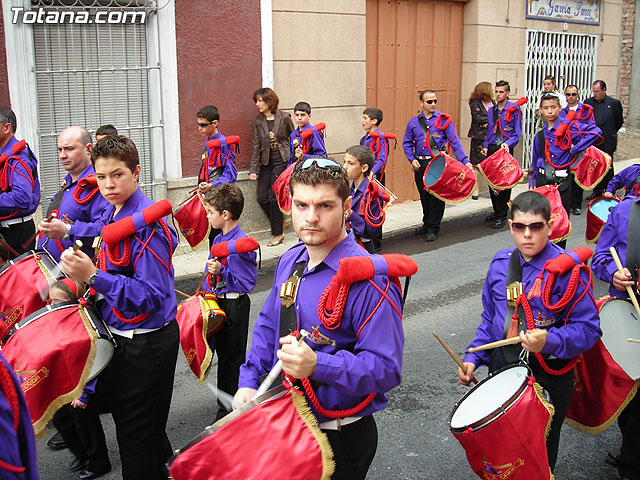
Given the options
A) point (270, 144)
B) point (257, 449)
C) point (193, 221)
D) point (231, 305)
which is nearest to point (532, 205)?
point (231, 305)

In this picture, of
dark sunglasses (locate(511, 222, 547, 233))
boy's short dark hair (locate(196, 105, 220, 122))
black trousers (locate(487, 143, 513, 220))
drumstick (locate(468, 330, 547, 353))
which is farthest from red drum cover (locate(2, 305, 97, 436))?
black trousers (locate(487, 143, 513, 220))

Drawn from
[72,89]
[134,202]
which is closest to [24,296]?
[134,202]

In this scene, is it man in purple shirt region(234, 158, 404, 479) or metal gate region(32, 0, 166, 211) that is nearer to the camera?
man in purple shirt region(234, 158, 404, 479)

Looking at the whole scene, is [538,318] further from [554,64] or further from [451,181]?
[554,64]

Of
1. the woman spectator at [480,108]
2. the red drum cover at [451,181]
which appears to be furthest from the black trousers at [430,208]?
the woman spectator at [480,108]

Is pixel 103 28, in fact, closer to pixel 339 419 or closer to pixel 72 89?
pixel 72 89

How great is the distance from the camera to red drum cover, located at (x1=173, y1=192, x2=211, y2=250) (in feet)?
25.3

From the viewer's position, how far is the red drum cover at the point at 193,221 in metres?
7.71

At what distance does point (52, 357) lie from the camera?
147 inches

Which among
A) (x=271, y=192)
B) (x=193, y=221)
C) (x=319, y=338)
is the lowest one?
(x=271, y=192)

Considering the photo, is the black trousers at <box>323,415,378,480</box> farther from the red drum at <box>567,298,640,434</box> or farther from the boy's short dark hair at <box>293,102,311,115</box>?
the boy's short dark hair at <box>293,102,311,115</box>

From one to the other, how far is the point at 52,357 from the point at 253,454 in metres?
1.57

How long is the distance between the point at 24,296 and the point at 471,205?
34.1ft

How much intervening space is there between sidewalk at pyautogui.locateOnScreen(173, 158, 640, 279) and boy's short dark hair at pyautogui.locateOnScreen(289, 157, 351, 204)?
6.52m
